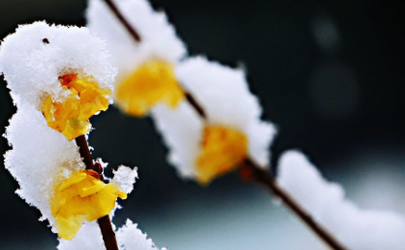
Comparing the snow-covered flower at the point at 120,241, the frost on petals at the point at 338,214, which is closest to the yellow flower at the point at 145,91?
the frost on petals at the point at 338,214

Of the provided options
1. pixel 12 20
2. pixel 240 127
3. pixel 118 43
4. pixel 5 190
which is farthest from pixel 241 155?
pixel 12 20

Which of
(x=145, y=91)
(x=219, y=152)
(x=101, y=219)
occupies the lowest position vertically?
(x=101, y=219)

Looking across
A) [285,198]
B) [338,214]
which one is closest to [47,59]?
[285,198]

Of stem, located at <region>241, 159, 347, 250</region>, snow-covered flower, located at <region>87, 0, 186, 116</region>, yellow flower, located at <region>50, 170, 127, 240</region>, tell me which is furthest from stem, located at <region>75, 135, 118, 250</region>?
snow-covered flower, located at <region>87, 0, 186, 116</region>

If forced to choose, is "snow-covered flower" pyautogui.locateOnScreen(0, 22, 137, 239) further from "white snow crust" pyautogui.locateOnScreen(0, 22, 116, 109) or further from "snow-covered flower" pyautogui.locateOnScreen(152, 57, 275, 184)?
"snow-covered flower" pyautogui.locateOnScreen(152, 57, 275, 184)

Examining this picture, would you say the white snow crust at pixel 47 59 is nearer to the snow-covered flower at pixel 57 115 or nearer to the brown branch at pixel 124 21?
the snow-covered flower at pixel 57 115

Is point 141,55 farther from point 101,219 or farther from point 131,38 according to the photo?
point 101,219
